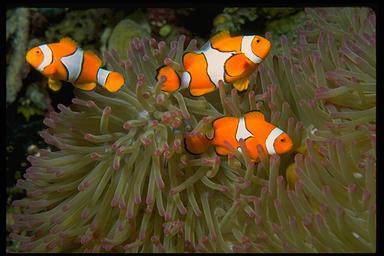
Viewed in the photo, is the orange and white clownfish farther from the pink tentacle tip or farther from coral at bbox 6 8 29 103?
coral at bbox 6 8 29 103

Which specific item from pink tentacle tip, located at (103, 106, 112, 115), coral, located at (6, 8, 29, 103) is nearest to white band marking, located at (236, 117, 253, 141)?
pink tentacle tip, located at (103, 106, 112, 115)

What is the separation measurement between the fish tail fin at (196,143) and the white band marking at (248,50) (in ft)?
0.84

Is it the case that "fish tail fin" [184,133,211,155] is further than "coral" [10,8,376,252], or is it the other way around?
"fish tail fin" [184,133,211,155]

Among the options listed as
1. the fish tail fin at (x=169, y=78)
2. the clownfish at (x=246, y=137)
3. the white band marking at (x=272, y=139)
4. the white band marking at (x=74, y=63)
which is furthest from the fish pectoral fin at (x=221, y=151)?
the white band marking at (x=74, y=63)

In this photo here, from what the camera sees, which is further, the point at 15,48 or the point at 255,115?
the point at 15,48

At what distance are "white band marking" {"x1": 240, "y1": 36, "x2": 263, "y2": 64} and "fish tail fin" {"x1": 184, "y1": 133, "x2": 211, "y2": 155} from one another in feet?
0.84

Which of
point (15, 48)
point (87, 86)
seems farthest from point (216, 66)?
point (15, 48)

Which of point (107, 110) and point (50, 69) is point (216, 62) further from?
point (50, 69)

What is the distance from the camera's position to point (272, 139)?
1.17 meters

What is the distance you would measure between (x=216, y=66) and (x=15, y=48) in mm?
1182

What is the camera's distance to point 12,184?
6.70 feet

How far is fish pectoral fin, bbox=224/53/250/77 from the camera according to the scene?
48.6 inches
